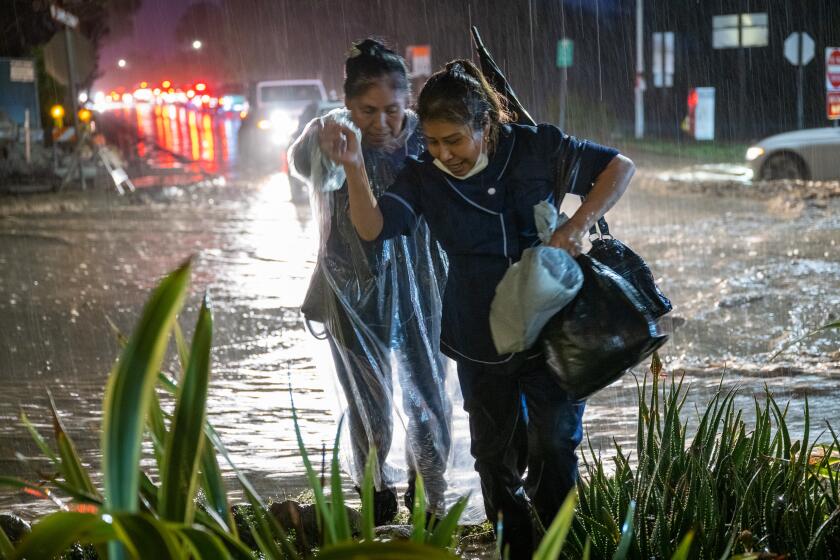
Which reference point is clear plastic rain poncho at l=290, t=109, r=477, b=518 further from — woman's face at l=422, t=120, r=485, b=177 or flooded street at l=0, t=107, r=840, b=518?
woman's face at l=422, t=120, r=485, b=177

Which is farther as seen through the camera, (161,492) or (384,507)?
(384,507)

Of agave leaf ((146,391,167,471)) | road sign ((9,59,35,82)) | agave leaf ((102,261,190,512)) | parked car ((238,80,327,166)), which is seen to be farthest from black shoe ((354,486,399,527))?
road sign ((9,59,35,82))

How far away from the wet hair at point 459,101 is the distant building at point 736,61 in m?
32.7

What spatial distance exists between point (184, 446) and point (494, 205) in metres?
1.61

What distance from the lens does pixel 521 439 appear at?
12.4 feet

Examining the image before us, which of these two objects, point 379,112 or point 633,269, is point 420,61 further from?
point 633,269

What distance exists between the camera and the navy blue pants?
141 inches

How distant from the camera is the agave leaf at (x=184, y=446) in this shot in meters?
2.18

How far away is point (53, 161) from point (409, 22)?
1418 inches

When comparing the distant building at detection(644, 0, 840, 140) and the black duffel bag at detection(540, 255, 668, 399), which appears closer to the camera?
the black duffel bag at detection(540, 255, 668, 399)

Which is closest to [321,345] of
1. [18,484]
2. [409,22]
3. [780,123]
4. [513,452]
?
[513,452]

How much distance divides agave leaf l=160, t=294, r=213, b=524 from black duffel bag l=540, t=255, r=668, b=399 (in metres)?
1.45

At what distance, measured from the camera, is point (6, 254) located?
1244 cm

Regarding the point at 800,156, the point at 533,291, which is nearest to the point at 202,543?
the point at 533,291
